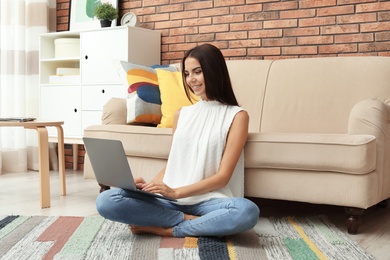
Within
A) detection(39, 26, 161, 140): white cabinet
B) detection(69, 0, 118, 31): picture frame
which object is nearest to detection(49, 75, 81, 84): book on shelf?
detection(39, 26, 161, 140): white cabinet

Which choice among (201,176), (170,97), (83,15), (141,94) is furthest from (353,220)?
(83,15)

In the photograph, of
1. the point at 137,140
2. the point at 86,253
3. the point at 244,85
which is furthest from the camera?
the point at 244,85

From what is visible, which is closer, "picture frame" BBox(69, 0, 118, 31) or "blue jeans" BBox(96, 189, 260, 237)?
"blue jeans" BBox(96, 189, 260, 237)

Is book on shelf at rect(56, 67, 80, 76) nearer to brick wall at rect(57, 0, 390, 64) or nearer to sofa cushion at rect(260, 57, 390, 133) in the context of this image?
brick wall at rect(57, 0, 390, 64)

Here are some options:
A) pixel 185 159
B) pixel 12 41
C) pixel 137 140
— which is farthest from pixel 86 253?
pixel 12 41

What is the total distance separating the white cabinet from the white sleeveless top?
4.99ft

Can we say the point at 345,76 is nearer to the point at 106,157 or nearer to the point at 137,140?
the point at 137,140

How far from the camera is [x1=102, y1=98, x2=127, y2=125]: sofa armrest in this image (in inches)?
117

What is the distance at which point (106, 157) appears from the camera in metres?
1.88

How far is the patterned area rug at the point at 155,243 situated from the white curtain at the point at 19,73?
1.95 m

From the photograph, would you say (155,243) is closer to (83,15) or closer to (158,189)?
(158,189)

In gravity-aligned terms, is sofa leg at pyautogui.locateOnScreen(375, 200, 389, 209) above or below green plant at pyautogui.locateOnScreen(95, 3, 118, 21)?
below

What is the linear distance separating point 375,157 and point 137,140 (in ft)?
3.73

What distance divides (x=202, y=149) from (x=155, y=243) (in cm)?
39
